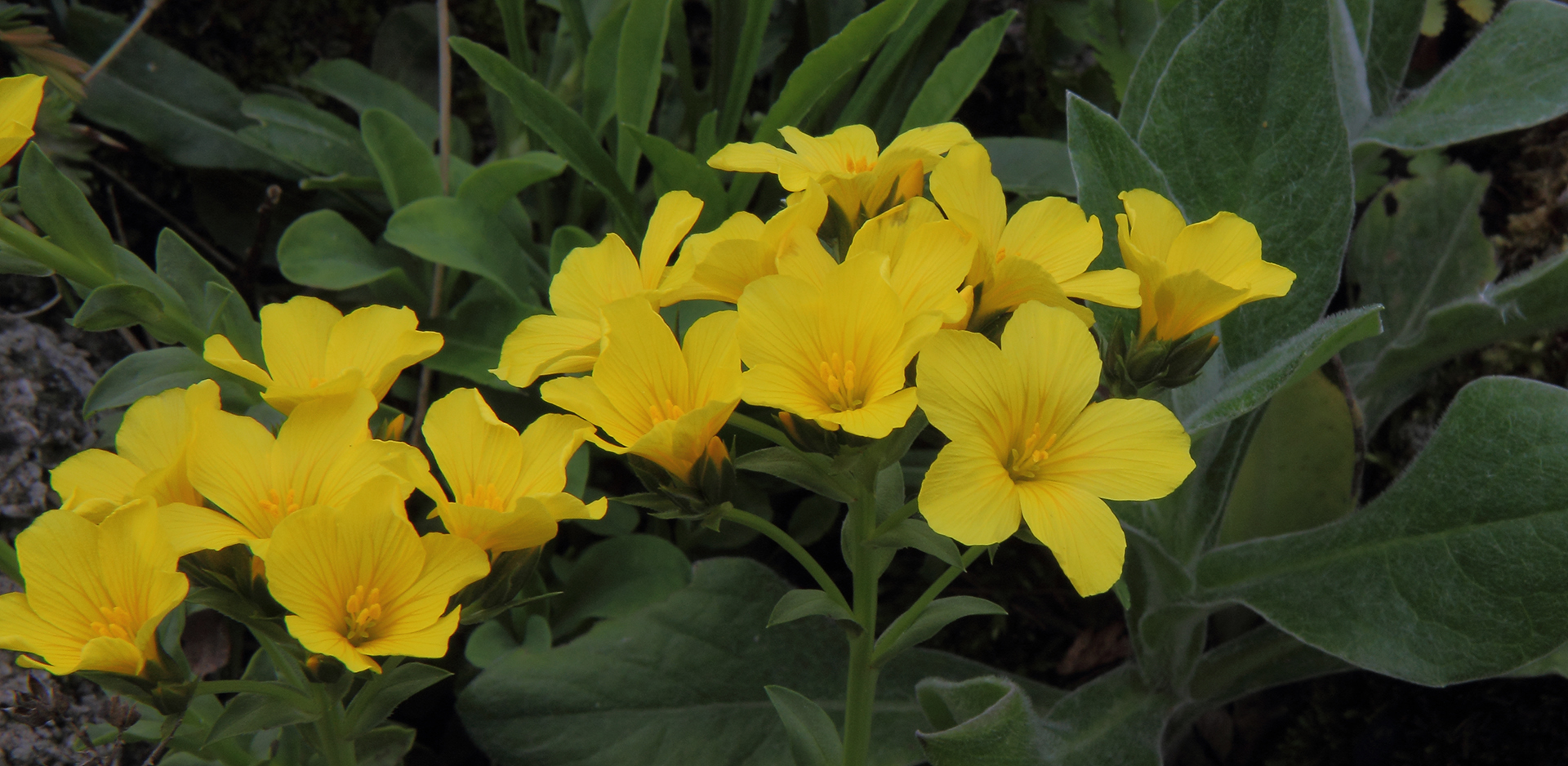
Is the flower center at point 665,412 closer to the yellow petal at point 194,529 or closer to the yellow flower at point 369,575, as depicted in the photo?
the yellow flower at point 369,575

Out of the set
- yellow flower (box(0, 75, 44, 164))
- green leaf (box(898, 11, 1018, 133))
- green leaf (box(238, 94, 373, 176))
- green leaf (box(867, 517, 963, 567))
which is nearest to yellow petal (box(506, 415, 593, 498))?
green leaf (box(867, 517, 963, 567))

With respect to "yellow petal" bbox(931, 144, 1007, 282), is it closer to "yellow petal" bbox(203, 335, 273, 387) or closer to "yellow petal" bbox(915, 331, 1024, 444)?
"yellow petal" bbox(915, 331, 1024, 444)

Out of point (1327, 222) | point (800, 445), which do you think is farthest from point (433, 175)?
point (1327, 222)

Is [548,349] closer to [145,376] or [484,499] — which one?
[484,499]

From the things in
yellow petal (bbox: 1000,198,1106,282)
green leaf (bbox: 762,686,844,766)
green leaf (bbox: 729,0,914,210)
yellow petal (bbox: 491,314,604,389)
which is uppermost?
green leaf (bbox: 729,0,914,210)

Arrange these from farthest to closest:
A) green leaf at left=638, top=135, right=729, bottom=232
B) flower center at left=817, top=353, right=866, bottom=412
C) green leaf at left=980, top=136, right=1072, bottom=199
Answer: green leaf at left=980, top=136, right=1072, bottom=199
green leaf at left=638, top=135, right=729, bottom=232
flower center at left=817, top=353, right=866, bottom=412

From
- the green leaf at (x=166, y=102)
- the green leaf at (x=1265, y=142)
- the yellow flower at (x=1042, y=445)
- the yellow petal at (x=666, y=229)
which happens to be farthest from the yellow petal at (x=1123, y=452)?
the green leaf at (x=166, y=102)

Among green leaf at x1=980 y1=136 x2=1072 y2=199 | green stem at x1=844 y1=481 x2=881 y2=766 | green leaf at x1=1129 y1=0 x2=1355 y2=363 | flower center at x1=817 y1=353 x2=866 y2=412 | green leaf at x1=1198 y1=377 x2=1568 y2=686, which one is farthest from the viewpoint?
green leaf at x1=980 y1=136 x2=1072 y2=199
